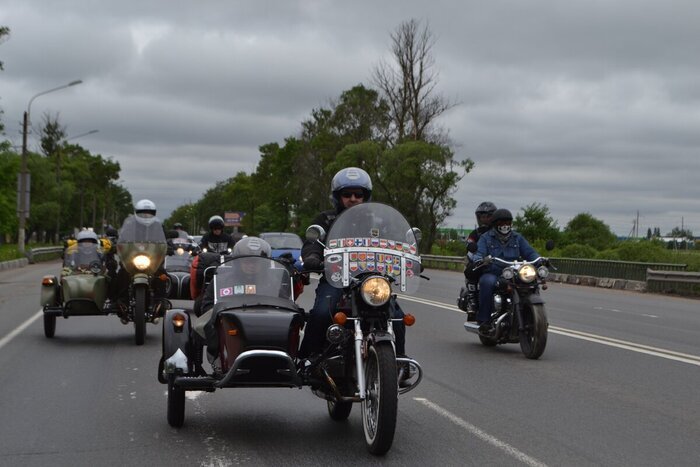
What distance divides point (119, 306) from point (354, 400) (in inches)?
305

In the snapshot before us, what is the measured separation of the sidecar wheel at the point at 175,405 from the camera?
7.45 m

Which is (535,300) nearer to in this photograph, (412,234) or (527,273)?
(527,273)

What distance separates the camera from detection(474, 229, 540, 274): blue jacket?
1279cm

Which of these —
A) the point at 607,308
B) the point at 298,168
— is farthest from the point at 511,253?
the point at 298,168

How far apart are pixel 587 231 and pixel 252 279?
2585 inches

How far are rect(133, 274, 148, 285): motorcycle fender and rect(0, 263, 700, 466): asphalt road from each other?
2.73 feet

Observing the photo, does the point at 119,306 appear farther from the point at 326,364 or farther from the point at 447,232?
the point at 447,232

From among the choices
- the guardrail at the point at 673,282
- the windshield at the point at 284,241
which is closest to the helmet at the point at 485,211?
the guardrail at the point at 673,282

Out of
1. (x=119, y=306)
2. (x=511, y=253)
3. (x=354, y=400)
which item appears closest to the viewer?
(x=354, y=400)

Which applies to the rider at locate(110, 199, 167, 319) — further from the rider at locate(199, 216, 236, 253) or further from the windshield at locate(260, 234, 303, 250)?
the windshield at locate(260, 234, 303, 250)

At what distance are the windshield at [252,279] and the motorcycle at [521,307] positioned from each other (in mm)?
5064

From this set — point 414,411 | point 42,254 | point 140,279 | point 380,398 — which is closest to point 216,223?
point 140,279

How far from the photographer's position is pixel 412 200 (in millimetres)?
62500

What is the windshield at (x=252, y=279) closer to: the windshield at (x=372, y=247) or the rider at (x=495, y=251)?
the windshield at (x=372, y=247)
